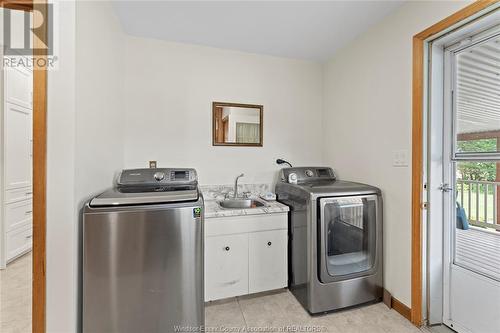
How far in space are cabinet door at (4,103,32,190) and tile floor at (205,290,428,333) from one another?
2.68m

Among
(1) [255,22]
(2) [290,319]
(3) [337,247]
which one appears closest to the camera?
(2) [290,319]

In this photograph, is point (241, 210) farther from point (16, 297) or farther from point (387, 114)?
point (16, 297)

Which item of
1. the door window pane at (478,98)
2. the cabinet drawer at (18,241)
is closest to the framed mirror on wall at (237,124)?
the door window pane at (478,98)

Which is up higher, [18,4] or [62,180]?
[18,4]

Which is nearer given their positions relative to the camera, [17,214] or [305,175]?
[305,175]

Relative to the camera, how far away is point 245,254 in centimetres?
196

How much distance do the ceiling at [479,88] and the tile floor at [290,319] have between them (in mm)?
1510

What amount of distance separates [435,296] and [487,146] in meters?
1.13

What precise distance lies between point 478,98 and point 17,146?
4429 millimetres

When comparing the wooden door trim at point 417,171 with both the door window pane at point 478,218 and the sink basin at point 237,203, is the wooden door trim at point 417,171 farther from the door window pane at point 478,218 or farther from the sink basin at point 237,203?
the sink basin at point 237,203

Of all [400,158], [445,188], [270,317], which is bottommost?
[270,317]

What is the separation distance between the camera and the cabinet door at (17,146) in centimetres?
247

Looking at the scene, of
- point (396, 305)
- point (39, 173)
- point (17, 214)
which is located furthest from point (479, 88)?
point (17, 214)

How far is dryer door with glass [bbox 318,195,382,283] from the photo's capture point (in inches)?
70.2
